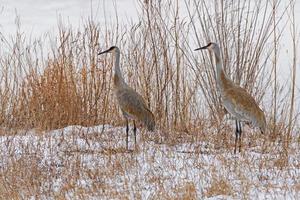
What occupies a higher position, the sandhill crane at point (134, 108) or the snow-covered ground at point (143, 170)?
the sandhill crane at point (134, 108)

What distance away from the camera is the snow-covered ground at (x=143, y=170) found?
4.41 metres

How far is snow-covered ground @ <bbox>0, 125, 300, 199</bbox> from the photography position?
14.5 ft

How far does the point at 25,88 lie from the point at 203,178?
4310 mm

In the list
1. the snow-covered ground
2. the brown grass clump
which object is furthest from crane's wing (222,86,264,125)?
the brown grass clump

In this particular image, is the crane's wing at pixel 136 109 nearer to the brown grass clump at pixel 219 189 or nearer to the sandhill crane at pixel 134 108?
the sandhill crane at pixel 134 108

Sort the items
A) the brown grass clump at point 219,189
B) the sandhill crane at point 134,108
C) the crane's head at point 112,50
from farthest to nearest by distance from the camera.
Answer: the crane's head at point 112,50 → the sandhill crane at point 134,108 → the brown grass clump at point 219,189

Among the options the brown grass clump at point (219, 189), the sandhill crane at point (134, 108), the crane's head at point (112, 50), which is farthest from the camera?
the crane's head at point (112, 50)

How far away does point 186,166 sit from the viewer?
5289 mm

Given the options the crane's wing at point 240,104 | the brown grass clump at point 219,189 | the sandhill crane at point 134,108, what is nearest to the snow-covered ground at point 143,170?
the brown grass clump at point 219,189

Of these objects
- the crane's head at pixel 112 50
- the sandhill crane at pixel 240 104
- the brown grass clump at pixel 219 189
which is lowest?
the brown grass clump at pixel 219 189

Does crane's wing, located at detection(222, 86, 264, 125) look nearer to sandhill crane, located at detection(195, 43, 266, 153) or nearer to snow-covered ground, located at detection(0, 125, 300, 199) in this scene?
sandhill crane, located at detection(195, 43, 266, 153)

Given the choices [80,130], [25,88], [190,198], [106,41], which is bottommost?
[190,198]

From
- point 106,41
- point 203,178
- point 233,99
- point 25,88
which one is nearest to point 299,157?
point 233,99

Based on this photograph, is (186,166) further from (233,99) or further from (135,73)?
(135,73)
